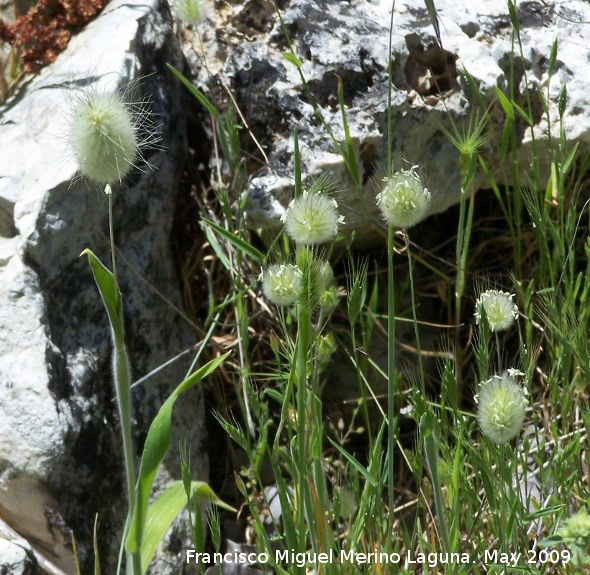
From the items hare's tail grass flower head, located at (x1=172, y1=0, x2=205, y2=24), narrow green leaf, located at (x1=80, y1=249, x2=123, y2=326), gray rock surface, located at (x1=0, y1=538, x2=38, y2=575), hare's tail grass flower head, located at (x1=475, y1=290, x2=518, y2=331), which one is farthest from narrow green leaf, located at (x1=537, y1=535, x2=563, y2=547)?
hare's tail grass flower head, located at (x1=172, y1=0, x2=205, y2=24)

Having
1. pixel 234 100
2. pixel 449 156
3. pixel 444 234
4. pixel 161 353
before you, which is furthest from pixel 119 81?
pixel 444 234

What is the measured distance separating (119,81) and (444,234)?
93 cm

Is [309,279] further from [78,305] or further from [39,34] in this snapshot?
[39,34]

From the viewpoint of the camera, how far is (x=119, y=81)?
1.75 metres

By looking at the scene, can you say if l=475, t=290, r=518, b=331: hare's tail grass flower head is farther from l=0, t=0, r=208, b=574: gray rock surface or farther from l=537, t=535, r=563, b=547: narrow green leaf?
l=0, t=0, r=208, b=574: gray rock surface

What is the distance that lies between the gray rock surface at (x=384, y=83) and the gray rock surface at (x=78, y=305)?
0.75 ft

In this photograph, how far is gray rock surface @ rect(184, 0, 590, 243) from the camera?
174cm

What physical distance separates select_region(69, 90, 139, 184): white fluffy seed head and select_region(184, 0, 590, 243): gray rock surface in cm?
76

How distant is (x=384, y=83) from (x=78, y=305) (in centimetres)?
87

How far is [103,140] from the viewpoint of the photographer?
96 centimetres

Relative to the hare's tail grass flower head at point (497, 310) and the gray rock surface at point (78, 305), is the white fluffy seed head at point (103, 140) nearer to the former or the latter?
the gray rock surface at point (78, 305)

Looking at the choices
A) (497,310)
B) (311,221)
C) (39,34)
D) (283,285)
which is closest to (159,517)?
(283,285)

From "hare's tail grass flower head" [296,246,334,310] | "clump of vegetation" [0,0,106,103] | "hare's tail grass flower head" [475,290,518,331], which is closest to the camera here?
"hare's tail grass flower head" [296,246,334,310]

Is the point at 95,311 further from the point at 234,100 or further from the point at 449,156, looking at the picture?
the point at 449,156
